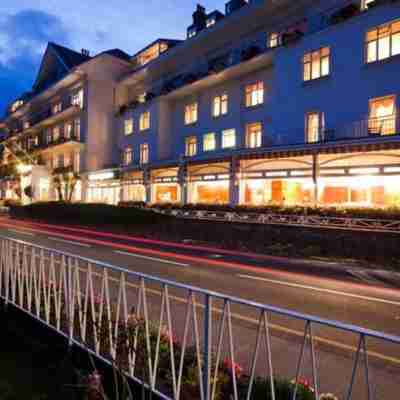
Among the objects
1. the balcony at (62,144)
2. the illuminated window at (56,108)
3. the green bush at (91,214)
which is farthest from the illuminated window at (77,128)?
the green bush at (91,214)

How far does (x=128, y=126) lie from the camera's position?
39.0 metres

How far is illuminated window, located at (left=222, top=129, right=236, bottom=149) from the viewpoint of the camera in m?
27.5

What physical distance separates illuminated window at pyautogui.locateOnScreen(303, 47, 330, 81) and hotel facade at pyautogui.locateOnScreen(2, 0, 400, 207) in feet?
0.22

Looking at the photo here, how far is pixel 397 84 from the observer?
17.9 metres

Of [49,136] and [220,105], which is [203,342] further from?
[49,136]

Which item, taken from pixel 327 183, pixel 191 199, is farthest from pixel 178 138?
pixel 327 183

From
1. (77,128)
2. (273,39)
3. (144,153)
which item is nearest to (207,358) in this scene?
(273,39)

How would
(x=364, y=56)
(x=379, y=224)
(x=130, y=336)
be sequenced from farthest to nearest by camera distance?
(x=364, y=56) → (x=379, y=224) → (x=130, y=336)

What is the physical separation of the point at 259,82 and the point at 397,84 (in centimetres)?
1045

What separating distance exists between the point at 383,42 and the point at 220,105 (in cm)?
1357

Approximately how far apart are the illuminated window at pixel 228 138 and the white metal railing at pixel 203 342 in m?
21.5

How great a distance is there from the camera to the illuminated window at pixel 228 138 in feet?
90.2

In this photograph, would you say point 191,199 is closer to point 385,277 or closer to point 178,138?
point 178,138

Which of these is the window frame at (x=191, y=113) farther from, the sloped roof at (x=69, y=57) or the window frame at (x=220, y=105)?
the sloped roof at (x=69, y=57)
